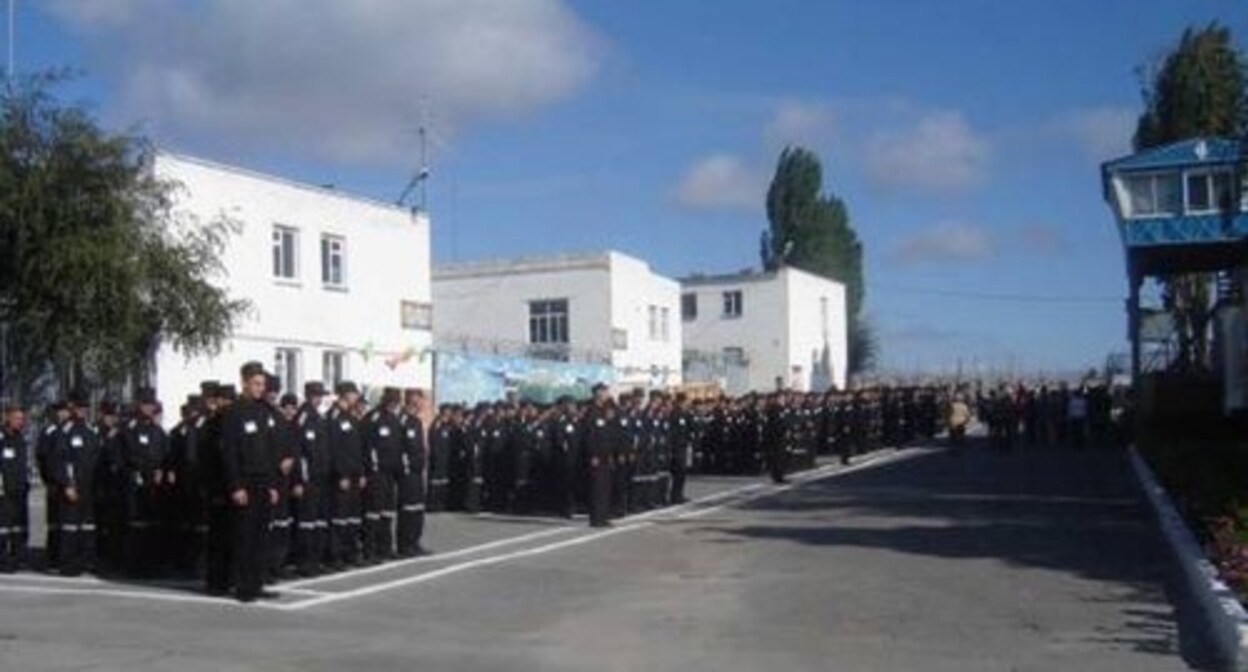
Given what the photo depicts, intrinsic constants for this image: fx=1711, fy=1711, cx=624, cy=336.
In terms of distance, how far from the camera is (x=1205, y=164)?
37812 mm

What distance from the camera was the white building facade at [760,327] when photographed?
237ft

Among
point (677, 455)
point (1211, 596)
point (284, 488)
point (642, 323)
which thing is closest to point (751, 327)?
point (642, 323)

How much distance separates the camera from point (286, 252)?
37.0 metres

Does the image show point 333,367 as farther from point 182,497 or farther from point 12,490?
point 182,497

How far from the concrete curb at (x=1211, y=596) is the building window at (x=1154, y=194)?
18.8 m

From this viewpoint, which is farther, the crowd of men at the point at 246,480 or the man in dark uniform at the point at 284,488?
the man in dark uniform at the point at 284,488

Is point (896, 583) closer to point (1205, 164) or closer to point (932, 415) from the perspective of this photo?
point (1205, 164)

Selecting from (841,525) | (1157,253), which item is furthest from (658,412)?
(1157,253)

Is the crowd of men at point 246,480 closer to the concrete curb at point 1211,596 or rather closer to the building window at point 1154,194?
the concrete curb at point 1211,596

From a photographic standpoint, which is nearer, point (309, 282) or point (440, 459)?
point (440, 459)

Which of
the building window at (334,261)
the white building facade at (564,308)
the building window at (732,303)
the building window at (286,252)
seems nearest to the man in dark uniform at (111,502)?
the building window at (286,252)

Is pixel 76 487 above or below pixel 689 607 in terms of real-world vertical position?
above

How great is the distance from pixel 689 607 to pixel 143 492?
6.10m

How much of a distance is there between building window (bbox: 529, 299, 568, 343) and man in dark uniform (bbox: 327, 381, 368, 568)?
40045mm
